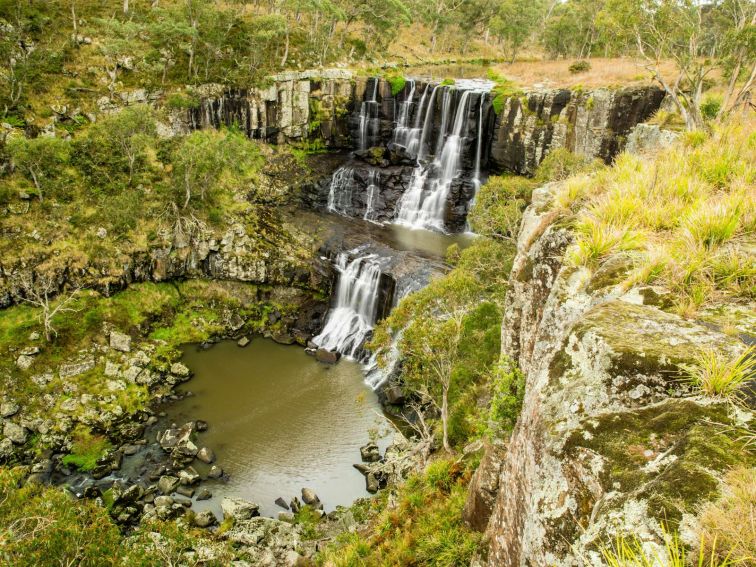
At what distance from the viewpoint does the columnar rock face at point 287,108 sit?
1821 inches

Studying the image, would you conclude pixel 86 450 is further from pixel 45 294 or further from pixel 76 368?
pixel 45 294

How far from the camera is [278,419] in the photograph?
26844 mm

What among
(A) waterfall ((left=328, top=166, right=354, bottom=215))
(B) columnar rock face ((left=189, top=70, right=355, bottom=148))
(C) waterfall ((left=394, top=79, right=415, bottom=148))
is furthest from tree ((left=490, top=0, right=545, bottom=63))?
(A) waterfall ((left=328, top=166, right=354, bottom=215))

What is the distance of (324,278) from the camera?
120 feet

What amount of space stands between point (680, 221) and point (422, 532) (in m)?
11.2

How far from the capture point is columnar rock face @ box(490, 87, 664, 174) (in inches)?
1387

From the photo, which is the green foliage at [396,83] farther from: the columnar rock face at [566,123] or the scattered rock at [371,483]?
the scattered rock at [371,483]

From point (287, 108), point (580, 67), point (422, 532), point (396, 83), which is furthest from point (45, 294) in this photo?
point (580, 67)

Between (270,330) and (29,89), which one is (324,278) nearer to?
(270,330)

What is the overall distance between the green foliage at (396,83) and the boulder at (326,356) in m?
30.7

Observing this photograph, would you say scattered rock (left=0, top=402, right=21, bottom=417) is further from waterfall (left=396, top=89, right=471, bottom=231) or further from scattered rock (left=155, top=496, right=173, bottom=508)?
waterfall (left=396, top=89, right=471, bottom=231)

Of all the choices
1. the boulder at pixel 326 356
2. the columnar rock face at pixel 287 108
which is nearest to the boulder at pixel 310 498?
the boulder at pixel 326 356

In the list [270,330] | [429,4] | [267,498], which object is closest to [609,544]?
[267,498]

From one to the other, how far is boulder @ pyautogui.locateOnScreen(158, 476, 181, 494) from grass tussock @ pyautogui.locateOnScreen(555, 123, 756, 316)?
22214mm
